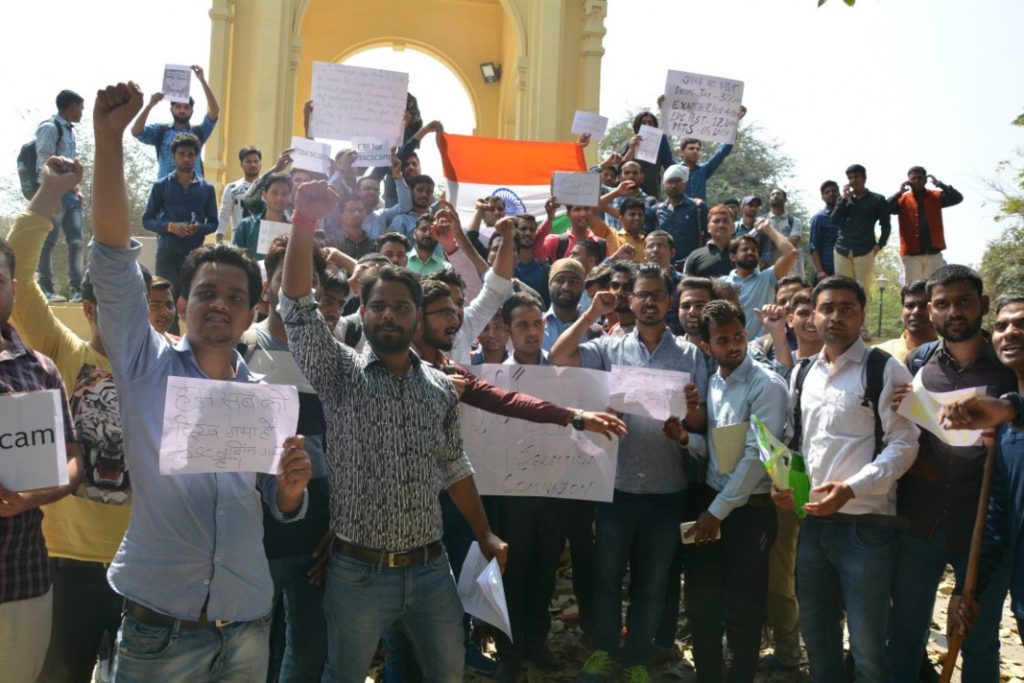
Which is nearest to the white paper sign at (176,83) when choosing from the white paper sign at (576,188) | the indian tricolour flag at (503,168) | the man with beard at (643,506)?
Answer: the indian tricolour flag at (503,168)

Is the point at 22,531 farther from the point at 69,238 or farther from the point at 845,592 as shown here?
the point at 69,238

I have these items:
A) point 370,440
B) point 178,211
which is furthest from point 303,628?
point 178,211

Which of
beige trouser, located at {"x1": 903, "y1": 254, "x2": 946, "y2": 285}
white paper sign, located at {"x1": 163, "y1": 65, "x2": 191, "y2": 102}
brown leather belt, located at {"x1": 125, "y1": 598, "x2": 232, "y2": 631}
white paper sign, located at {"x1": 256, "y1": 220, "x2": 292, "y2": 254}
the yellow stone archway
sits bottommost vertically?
brown leather belt, located at {"x1": 125, "y1": 598, "x2": 232, "y2": 631}

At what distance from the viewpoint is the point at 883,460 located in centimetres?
407

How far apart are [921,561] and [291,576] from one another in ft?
9.46

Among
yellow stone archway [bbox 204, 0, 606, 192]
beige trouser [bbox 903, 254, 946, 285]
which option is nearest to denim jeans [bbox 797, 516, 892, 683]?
beige trouser [bbox 903, 254, 946, 285]

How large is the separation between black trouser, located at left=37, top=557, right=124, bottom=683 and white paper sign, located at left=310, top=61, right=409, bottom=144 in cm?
636

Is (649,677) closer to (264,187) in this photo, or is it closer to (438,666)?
(438,666)

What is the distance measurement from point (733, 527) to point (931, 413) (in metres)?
1.23

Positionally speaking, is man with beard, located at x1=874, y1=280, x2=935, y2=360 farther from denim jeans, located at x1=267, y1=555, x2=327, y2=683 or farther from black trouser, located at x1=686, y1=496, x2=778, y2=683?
denim jeans, located at x1=267, y1=555, x2=327, y2=683

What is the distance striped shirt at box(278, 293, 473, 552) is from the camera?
11.2 ft

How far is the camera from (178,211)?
29.3 feet

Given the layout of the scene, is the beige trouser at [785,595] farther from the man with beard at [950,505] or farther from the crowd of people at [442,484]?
the man with beard at [950,505]

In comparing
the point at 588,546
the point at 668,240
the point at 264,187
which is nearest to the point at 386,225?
the point at 264,187
